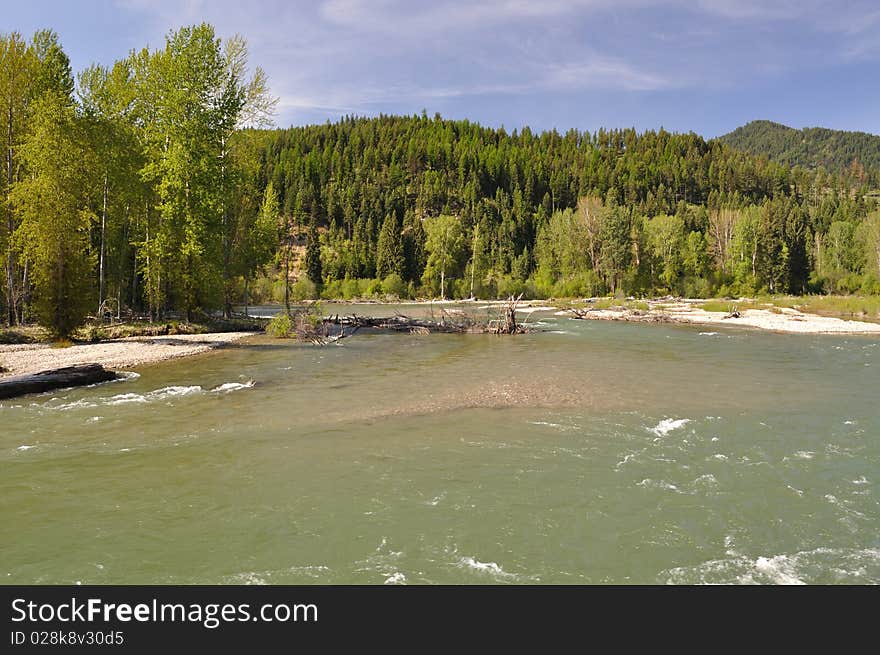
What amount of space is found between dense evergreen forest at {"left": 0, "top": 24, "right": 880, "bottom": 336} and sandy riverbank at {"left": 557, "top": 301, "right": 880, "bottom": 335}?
27.8m

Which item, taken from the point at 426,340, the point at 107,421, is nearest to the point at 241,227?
the point at 426,340

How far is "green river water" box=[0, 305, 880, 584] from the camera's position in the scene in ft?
25.6

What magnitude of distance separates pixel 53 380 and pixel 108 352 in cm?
857

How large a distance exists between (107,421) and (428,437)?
929cm

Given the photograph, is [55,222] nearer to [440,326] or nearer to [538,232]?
[440,326]

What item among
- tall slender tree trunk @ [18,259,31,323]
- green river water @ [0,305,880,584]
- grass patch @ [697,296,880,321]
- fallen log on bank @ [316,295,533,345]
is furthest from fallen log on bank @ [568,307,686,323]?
tall slender tree trunk @ [18,259,31,323]

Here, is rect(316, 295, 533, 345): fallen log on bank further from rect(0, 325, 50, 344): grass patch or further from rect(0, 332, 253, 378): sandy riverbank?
rect(0, 325, 50, 344): grass patch

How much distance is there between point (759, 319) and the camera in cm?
5488

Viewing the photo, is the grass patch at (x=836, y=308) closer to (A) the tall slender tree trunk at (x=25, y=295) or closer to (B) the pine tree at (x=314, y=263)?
(A) the tall slender tree trunk at (x=25, y=295)

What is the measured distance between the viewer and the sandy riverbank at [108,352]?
23.1 metres

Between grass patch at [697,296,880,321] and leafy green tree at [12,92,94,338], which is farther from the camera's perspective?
grass patch at [697,296,880,321]

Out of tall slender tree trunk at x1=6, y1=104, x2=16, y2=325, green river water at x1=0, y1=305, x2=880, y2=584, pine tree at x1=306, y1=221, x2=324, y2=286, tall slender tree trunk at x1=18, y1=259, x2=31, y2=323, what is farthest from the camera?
pine tree at x1=306, y1=221, x2=324, y2=286

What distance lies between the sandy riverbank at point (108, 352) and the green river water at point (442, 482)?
483 cm
